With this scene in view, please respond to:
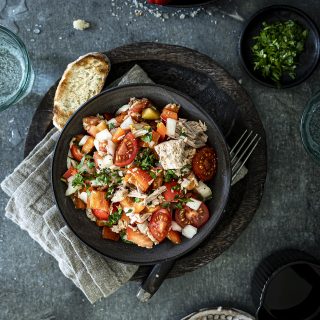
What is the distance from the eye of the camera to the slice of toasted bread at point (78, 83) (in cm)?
248

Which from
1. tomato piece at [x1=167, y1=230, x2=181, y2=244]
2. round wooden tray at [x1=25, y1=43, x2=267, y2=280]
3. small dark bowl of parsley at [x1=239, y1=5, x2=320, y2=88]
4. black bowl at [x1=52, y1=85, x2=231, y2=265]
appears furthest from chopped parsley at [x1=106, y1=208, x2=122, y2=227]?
small dark bowl of parsley at [x1=239, y1=5, x2=320, y2=88]

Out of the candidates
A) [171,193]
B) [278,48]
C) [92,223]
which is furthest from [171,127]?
[278,48]

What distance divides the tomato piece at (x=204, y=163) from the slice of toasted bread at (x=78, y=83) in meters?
0.62

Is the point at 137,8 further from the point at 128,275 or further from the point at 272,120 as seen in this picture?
the point at 128,275

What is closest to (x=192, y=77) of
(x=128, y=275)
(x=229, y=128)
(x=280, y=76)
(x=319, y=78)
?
(x=229, y=128)

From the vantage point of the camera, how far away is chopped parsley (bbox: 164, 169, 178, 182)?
2258mm

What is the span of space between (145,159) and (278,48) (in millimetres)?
919

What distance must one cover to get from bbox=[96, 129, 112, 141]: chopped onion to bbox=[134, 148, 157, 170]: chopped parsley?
0.16 meters

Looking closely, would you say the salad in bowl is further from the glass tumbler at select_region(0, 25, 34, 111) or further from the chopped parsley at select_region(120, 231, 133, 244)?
the glass tumbler at select_region(0, 25, 34, 111)

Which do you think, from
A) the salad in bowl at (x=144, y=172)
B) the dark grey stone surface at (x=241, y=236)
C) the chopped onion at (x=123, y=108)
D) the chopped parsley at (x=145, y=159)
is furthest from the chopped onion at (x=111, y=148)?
the dark grey stone surface at (x=241, y=236)

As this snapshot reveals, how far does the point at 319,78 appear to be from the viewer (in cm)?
265

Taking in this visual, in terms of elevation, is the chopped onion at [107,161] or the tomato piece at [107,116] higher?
the tomato piece at [107,116]

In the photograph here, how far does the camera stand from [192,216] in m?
2.33

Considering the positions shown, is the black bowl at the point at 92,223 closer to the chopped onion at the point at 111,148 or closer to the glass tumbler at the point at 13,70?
the chopped onion at the point at 111,148
